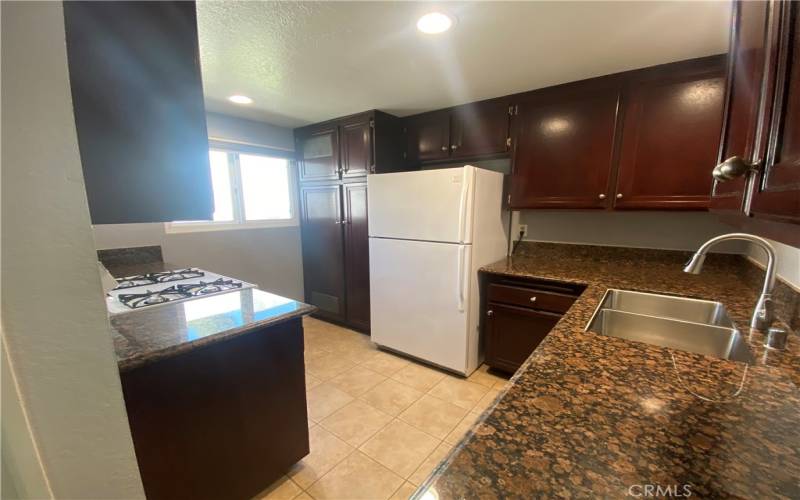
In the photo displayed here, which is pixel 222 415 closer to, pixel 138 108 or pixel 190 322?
pixel 190 322

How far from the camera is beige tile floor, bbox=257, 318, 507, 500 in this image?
1.47 m

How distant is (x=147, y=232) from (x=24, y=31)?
2.67 m

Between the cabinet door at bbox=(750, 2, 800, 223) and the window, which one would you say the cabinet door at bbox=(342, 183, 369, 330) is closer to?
the window

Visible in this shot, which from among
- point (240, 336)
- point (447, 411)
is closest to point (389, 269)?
point (447, 411)

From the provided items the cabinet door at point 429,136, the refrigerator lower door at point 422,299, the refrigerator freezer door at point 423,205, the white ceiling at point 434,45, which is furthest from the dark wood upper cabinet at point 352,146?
the refrigerator lower door at point 422,299

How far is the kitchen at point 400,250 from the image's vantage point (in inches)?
17.4

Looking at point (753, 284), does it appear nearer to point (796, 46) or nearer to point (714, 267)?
point (714, 267)

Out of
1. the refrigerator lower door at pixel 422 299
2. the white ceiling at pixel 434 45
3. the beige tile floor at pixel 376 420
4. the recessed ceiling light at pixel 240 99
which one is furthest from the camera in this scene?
the recessed ceiling light at pixel 240 99

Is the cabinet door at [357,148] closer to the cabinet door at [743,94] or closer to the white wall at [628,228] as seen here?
the white wall at [628,228]

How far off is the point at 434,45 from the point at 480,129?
96 cm

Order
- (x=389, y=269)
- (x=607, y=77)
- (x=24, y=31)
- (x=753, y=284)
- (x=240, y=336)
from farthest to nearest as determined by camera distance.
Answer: (x=389, y=269) < (x=607, y=77) < (x=753, y=284) < (x=240, y=336) < (x=24, y=31)

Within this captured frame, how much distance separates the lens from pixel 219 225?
2.92m

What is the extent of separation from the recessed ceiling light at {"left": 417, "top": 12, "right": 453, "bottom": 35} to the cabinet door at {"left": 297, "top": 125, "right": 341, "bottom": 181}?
166 cm

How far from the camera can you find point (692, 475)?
50cm
